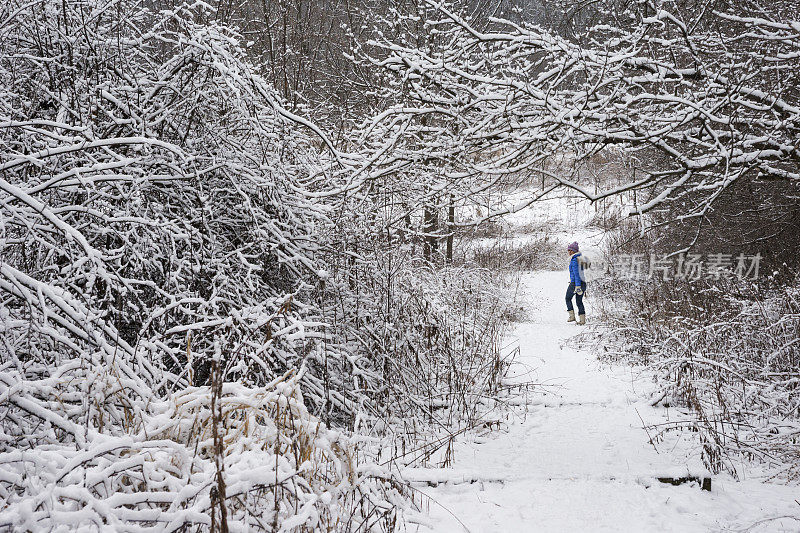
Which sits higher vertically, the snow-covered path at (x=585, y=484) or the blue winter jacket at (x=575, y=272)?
the blue winter jacket at (x=575, y=272)

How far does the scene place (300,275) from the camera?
174 inches

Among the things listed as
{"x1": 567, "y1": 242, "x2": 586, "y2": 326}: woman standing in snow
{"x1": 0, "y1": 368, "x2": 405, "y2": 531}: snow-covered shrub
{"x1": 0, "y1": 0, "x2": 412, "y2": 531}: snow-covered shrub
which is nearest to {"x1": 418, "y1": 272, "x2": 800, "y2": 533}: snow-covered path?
{"x1": 0, "y1": 0, "x2": 412, "y2": 531}: snow-covered shrub

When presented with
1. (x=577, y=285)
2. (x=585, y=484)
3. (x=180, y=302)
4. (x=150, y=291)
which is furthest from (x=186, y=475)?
(x=577, y=285)

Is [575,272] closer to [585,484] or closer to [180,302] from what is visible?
[585,484]

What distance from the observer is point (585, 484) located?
333 cm

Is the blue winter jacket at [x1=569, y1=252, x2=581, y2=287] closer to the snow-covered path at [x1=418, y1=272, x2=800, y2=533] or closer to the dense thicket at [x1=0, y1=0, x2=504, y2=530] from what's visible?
the dense thicket at [x1=0, y1=0, x2=504, y2=530]

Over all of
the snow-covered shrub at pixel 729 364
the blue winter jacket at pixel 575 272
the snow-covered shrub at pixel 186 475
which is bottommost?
the snow-covered shrub at pixel 729 364

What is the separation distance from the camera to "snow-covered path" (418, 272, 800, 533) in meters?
2.82

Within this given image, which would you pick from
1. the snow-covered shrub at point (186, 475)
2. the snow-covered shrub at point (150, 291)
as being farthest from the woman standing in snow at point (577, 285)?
the snow-covered shrub at point (186, 475)

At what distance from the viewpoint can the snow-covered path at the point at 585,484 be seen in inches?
111

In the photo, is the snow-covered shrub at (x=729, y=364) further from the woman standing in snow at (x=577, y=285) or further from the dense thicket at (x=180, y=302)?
the dense thicket at (x=180, y=302)

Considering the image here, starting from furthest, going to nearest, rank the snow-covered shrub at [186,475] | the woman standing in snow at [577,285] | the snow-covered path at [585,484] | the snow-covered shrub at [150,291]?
the woman standing in snow at [577,285]
the snow-covered path at [585,484]
the snow-covered shrub at [150,291]
the snow-covered shrub at [186,475]

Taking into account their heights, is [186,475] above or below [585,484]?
above

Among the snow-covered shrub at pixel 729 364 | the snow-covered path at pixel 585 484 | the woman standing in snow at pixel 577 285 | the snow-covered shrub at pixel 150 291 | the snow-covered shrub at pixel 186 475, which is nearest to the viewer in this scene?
the snow-covered shrub at pixel 186 475
